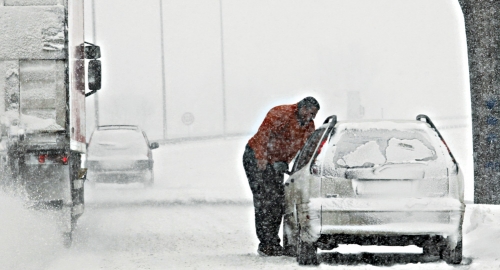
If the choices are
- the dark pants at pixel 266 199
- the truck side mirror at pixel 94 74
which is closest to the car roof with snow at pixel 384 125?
the dark pants at pixel 266 199

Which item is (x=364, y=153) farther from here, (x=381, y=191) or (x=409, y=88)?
(x=409, y=88)

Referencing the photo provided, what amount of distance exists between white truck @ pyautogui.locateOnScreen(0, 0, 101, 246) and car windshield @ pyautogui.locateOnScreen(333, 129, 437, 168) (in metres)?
2.88

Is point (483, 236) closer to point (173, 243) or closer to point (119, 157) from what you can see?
point (173, 243)

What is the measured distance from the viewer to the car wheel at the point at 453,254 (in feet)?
27.6

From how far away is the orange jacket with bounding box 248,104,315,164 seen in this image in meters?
9.89

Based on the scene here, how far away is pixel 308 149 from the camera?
30.9 ft

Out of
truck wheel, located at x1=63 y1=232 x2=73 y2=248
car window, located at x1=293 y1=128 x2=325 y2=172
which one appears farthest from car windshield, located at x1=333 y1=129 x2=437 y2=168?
truck wheel, located at x1=63 y1=232 x2=73 y2=248

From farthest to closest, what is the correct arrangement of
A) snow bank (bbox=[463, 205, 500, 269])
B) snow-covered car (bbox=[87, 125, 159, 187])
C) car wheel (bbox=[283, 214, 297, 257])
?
snow-covered car (bbox=[87, 125, 159, 187])
car wheel (bbox=[283, 214, 297, 257])
snow bank (bbox=[463, 205, 500, 269])

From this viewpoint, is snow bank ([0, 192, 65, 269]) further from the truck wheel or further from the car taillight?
the car taillight

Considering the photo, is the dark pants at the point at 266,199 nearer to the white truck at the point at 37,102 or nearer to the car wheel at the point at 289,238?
the car wheel at the point at 289,238

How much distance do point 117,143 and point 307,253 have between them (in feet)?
49.6

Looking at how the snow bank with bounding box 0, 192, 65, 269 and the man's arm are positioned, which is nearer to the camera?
the snow bank with bounding box 0, 192, 65, 269

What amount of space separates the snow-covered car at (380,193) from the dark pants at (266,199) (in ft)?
4.23

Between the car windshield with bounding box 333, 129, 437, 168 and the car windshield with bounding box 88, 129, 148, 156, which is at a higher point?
the car windshield with bounding box 333, 129, 437, 168
